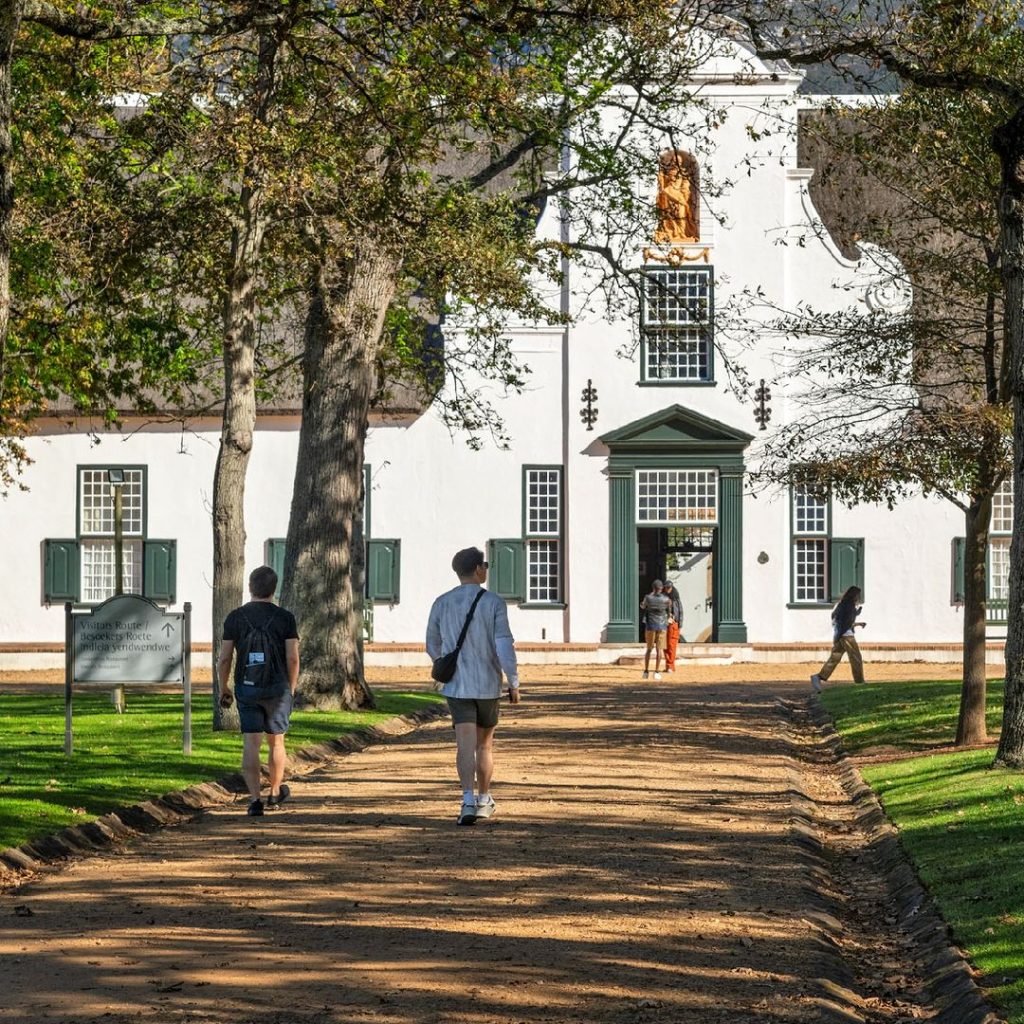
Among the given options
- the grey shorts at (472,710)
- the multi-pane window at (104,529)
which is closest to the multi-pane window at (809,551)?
the multi-pane window at (104,529)

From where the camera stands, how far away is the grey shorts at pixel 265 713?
12.6 meters

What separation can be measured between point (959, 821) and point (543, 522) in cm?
2723

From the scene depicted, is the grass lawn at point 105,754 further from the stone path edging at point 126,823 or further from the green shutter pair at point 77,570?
the green shutter pair at point 77,570

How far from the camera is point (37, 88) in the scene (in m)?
21.4

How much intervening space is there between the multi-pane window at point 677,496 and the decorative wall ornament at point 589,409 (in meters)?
1.37

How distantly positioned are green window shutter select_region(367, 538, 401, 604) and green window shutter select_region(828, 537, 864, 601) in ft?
28.7

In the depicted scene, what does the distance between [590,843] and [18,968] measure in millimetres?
4485

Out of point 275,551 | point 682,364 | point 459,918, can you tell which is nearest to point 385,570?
point 275,551

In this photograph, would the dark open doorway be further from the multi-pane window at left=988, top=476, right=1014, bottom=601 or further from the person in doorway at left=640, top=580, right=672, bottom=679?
the person in doorway at left=640, top=580, right=672, bottom=679

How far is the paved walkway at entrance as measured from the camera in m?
6.83

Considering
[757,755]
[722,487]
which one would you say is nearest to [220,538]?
[757,755]

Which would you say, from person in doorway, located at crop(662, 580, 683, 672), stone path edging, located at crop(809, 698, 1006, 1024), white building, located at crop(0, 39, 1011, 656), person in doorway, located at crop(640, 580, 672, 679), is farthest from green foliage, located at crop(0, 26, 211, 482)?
white building, located at crop(0, 39, 1011, 656)

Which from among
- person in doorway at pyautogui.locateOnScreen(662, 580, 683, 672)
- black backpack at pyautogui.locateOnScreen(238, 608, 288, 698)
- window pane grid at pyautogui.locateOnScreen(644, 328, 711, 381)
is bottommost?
person in doorway at pyautogui.locateOnScreen(662, 580, 683, 672)

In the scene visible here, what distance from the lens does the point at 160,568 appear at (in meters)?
39.8
